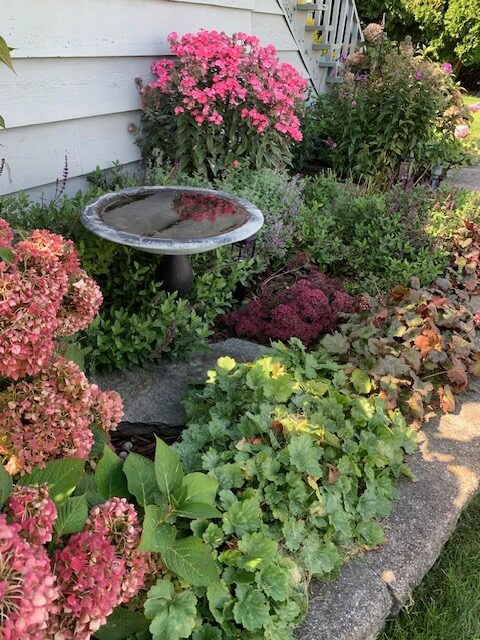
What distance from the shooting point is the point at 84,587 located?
1.01m

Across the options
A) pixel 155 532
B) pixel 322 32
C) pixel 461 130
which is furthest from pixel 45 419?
pixel 322 32

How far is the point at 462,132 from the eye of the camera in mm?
6199

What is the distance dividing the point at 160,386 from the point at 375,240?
1.93 m

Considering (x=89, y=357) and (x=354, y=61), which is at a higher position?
(x=354, y=61)

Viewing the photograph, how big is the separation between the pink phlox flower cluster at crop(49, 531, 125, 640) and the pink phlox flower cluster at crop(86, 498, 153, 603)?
104mm

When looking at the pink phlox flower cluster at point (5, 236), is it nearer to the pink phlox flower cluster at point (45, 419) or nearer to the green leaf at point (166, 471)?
the pink phlox flower cluster at point (45, 419)

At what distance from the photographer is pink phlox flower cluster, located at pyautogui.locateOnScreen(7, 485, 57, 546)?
1.01 metres

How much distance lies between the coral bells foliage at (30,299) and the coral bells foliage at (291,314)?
1.53m

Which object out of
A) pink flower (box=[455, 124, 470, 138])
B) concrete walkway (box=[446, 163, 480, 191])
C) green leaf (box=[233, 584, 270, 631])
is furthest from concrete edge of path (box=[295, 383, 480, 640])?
pink flower (box=[455, 124, 470, 138])

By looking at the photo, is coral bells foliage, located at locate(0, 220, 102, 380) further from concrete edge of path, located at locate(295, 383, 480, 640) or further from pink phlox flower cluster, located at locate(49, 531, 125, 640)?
concrete edge of path, located at locate(295, 383, 480, 640)

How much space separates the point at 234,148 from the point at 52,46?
1293mm

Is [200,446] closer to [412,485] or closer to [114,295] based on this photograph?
[412,485]

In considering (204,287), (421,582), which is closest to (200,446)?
(421,582)

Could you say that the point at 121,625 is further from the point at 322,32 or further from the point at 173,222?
the point at 322,32
